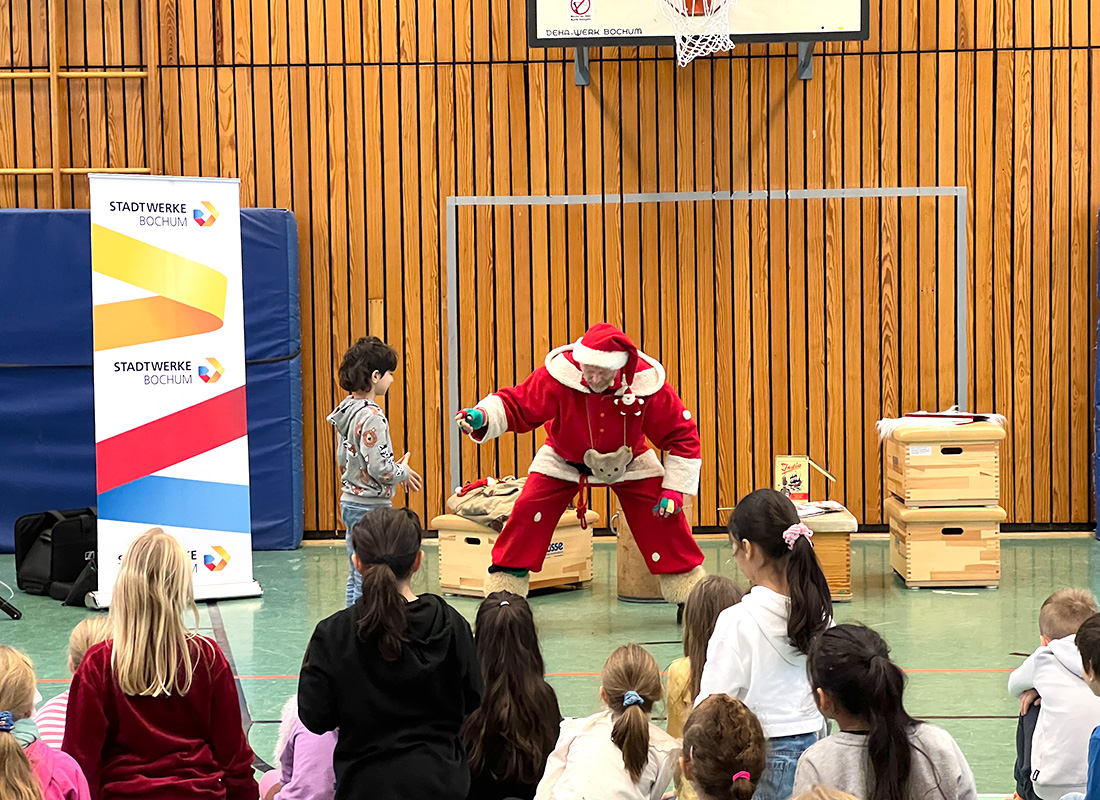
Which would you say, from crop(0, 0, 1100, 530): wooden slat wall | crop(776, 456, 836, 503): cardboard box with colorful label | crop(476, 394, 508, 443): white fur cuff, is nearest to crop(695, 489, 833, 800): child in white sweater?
crop(476, 394, 508, 443): white fur cuff

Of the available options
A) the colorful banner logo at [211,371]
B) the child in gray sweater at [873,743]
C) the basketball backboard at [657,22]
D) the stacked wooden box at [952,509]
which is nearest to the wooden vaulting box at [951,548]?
the stacked wooden box at [952,509]

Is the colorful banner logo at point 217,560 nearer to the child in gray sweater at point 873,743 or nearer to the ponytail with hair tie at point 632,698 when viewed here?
the ponytail with hair tie at point 632,698

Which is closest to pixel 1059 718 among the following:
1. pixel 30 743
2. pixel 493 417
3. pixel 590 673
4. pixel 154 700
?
pixel 154 700

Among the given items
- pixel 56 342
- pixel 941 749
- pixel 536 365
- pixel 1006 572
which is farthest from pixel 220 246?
pixel 941 749

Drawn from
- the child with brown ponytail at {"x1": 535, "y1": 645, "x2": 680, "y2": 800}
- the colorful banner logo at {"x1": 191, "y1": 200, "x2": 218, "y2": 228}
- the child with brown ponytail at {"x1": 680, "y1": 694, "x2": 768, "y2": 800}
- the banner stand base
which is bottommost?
the banner stand base

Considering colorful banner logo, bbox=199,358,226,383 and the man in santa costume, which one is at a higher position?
colorful banner logo, bbox=199,358,226,383

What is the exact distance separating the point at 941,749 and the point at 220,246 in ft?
17.5

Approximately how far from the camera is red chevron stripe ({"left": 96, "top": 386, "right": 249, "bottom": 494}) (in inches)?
259

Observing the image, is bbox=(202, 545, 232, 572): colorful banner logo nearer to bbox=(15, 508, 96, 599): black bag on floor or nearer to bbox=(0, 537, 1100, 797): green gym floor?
bbox=(0, 537, 1100, 797): green gym floor

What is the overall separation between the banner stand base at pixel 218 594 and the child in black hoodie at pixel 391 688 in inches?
164

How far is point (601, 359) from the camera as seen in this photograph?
19.7ft

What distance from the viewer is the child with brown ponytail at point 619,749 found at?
284 cm

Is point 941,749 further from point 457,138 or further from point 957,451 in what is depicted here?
point 457,138

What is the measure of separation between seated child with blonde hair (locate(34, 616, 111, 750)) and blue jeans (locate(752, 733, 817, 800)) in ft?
5.16
